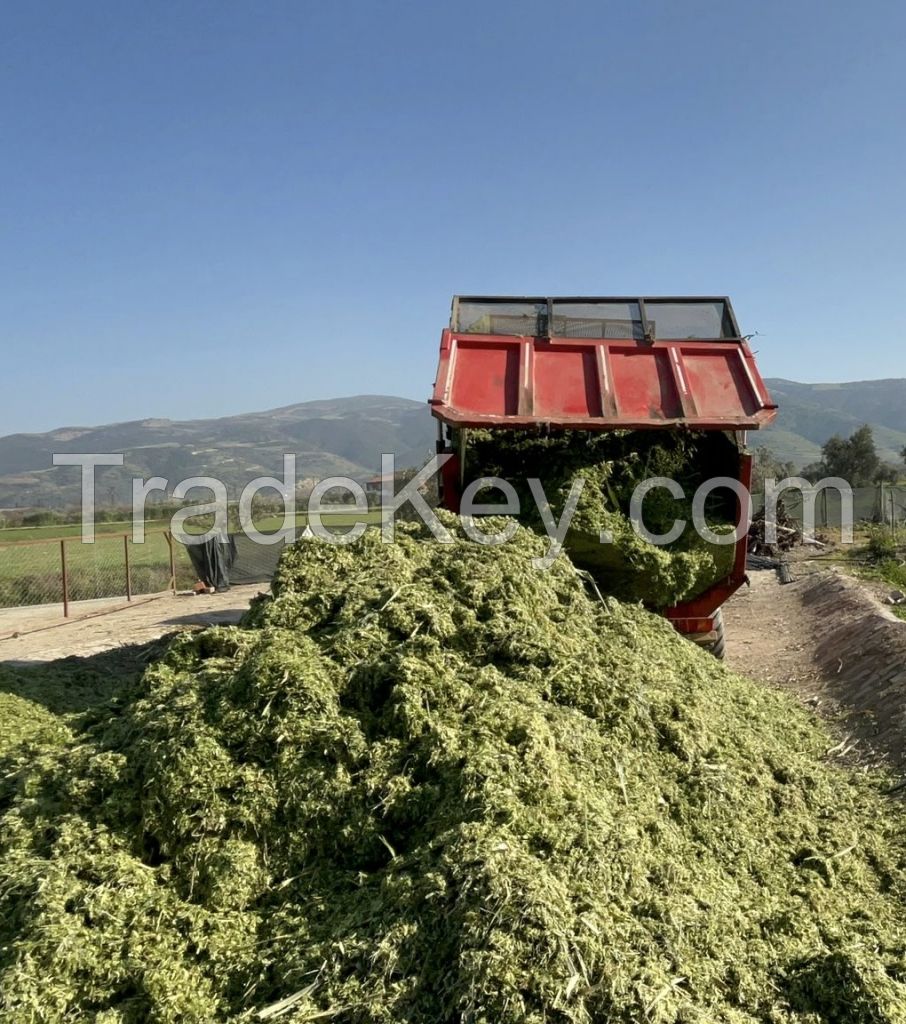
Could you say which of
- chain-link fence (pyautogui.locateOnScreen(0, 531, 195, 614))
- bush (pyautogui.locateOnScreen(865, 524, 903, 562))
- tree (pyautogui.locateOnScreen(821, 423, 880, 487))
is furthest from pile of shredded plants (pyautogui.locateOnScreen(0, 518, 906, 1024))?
tree (pyautogui.locateOnScreen(821, 423, 880, 487))

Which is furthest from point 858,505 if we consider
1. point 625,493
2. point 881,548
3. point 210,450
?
point 210,450

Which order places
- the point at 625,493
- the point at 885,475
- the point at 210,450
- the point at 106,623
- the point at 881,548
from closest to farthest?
the point at 625,493 → the point at 106,623 → the point at 881,548 → the point at 885,475 → the point at 210,450

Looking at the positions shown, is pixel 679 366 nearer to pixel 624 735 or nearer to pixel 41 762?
pixel 624 735

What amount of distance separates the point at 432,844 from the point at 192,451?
130602mm

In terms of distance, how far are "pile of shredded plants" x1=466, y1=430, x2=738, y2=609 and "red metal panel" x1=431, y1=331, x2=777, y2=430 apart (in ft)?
0.62

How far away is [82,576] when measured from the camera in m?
17.3

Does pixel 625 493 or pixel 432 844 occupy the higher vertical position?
pixel 625 493

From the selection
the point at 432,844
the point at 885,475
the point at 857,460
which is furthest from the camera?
the point at 885,475

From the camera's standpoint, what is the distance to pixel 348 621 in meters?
3.90

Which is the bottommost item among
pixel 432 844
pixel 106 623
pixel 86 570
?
pixel 86 570

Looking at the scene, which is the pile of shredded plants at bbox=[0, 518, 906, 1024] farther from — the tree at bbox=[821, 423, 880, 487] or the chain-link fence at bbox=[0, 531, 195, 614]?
the tree at bbox=[821, 423, 880, 487]

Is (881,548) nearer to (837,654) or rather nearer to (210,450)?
(837,654)

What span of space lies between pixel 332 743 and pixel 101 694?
11.7ft

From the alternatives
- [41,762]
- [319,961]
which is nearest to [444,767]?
[319,961]
